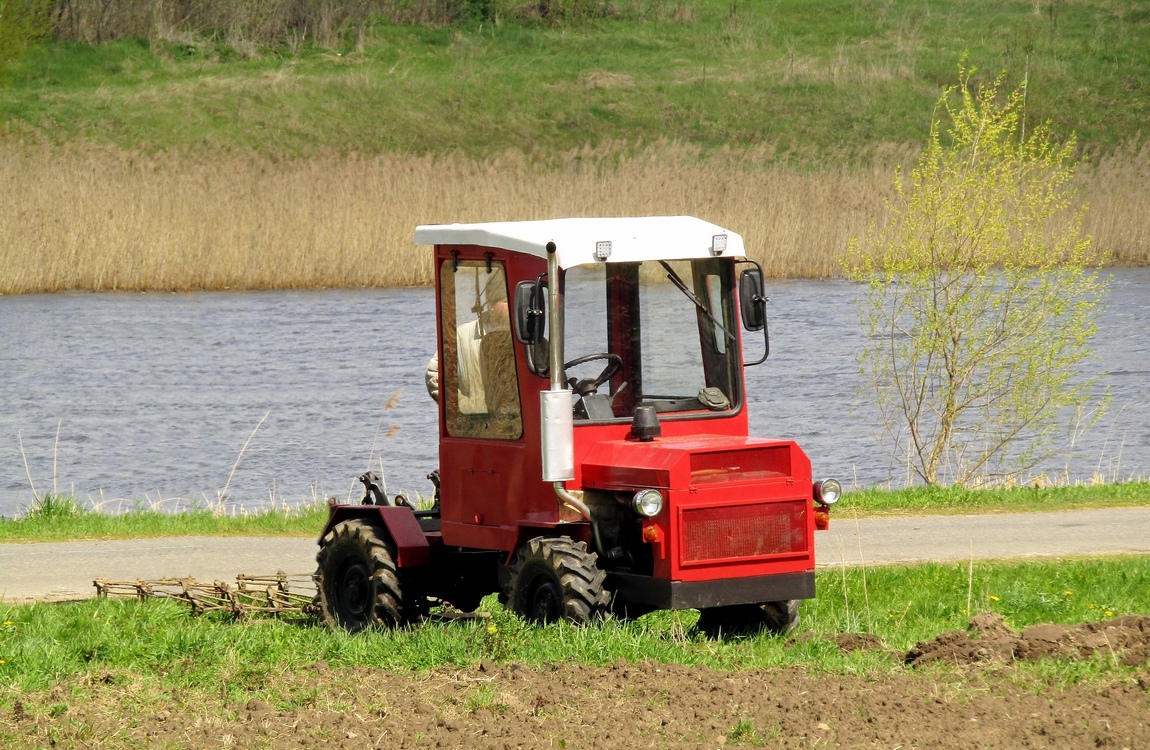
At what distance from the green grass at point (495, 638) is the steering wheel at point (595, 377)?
1.13 metres

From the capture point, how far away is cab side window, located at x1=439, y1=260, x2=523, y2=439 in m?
8.23

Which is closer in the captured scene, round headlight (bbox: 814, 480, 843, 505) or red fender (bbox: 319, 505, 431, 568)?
round headlight (bbox: 814, 480, 843, 505)

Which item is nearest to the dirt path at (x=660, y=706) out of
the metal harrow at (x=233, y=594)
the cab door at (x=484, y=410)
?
the cab door at (x=484, y=410)

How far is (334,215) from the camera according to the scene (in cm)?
2869

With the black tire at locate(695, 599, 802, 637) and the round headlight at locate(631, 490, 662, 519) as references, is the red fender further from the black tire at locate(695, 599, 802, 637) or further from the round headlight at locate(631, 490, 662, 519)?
the round headlight at locate(631, 490, 662, 519)

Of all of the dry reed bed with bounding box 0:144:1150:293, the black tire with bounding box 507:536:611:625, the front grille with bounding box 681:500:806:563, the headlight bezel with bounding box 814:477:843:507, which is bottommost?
the black tire with bounding box 507:536:611:625

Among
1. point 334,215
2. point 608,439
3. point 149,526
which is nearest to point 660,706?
point 608,439

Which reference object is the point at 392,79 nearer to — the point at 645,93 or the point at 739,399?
the point at 645,93

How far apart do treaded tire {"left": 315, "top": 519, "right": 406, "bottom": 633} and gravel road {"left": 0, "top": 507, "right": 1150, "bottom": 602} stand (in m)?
2.08

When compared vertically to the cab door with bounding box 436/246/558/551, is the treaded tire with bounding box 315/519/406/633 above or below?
below

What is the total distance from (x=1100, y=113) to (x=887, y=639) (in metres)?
44.7

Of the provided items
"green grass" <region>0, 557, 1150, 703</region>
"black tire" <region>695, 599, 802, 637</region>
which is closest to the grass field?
"green grass" <region>0, 557, 1150, 703</region>

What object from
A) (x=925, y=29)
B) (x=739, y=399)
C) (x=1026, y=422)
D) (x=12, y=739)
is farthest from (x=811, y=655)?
(x=925, y=29)

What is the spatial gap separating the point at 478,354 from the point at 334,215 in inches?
817
